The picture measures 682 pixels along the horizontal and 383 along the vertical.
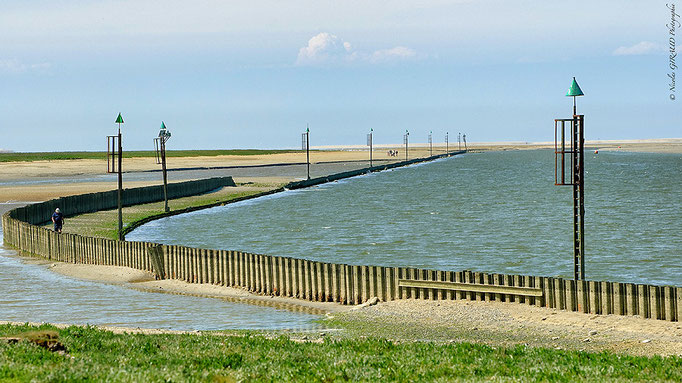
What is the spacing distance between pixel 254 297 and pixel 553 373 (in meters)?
18.6

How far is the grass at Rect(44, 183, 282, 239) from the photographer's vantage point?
5366 centimetres

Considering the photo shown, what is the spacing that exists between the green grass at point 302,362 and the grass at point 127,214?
108 feet

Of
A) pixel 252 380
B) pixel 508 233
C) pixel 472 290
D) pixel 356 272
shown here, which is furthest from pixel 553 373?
pixel 508 233

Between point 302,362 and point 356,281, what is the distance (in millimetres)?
13858

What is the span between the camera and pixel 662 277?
40.6 meters

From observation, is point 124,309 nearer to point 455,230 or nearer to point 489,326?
point 489,326

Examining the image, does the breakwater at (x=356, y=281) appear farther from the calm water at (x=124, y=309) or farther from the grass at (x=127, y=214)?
the grass at (x=127, y=214)

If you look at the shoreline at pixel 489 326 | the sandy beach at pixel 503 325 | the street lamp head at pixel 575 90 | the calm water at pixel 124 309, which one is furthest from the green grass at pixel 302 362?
the street lamp head at pixel 575 90

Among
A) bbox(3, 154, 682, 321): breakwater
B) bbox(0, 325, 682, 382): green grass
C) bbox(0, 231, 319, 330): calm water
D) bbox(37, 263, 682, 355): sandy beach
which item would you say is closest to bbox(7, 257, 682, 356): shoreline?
bbox(37, 263, 682, 355): sandy beach

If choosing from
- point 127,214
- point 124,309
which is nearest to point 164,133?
point 127,214

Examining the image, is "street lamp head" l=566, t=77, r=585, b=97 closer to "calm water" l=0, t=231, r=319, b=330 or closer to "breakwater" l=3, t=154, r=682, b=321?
"breakwater" l=3, t=154, r=682, b=321

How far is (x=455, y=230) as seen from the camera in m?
64.6

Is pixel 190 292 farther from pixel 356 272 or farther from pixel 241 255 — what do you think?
pixel 356 272

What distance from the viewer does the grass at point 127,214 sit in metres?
53.7
